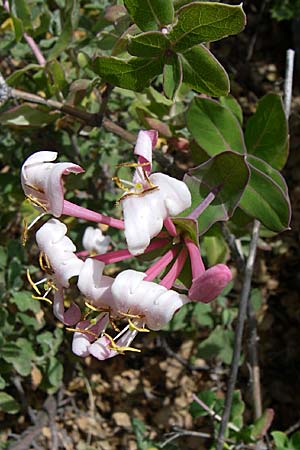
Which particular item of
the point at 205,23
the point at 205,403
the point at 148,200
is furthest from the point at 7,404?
the point at 205,23

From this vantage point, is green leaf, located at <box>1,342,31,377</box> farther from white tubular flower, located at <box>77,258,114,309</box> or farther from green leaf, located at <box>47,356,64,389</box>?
white tubular flower, located at <box>77,258,114,309</box>

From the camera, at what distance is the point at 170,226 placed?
30.7 inches

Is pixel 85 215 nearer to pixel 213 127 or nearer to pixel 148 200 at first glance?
pixel 148 200

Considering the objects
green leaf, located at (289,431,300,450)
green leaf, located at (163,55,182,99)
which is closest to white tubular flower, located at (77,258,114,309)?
green leaf, located at (163,55,182,99)

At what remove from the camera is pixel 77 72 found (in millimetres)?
1439

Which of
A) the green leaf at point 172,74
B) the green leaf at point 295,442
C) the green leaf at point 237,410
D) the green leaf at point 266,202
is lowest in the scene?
the green leaf at point 295,442

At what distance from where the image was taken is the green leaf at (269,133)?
1.10 m

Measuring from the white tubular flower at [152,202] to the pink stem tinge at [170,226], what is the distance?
0.09ft

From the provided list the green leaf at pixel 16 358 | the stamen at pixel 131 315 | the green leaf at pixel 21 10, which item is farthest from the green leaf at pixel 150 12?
the green leaf at pixel 16 358

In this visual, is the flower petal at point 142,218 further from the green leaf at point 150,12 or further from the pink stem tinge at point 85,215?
the green leaf at point 150,12

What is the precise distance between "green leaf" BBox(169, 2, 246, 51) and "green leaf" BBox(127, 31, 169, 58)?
0.02 metres

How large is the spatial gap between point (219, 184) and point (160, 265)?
0.65 feet

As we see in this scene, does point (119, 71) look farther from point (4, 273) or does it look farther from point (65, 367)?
point (65, 367)

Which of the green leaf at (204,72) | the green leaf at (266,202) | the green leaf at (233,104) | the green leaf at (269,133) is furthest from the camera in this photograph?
the green leaf at (233,104)
